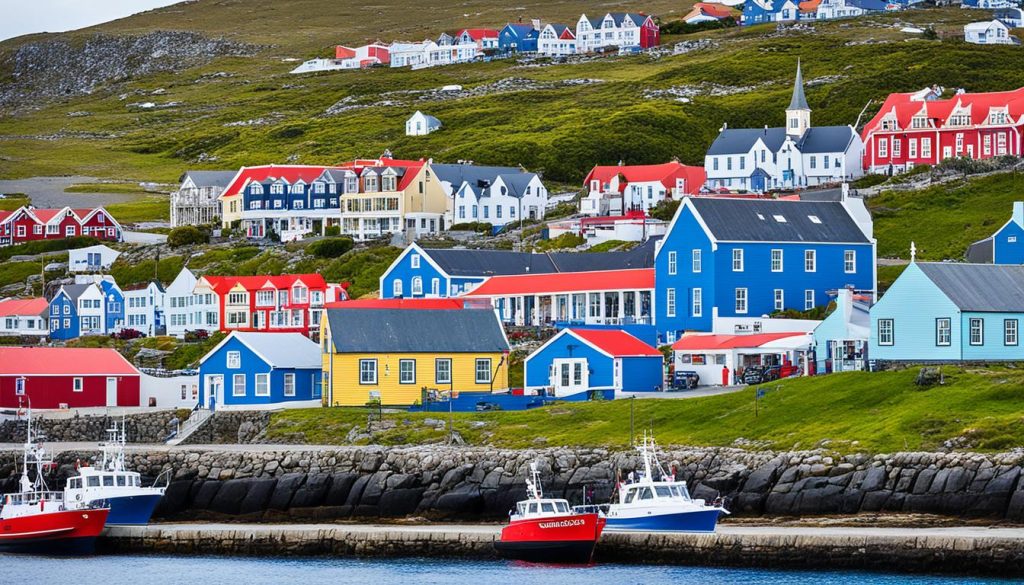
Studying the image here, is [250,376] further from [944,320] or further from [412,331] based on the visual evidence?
[944,320]

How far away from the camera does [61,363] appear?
81.7 m

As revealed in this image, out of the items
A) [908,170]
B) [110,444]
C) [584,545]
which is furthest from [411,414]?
[908,170]

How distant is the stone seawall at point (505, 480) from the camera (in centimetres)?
4772

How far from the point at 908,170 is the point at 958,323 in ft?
200

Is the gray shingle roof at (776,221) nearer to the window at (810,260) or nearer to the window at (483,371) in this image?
the window at (810,260)

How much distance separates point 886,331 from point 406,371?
799 inches

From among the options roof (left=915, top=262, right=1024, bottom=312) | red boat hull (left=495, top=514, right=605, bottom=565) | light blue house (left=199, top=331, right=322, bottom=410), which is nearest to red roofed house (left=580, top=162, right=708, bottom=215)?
light blue house (left=199, top=331, right=322, bottom=410)

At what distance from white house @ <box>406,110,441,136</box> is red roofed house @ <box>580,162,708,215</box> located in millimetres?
59597

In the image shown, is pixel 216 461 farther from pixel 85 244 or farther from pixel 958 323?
pixel 85 244

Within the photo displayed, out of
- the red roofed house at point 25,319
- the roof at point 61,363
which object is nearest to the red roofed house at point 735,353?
the roof at point 61,363

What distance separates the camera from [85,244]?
468ft

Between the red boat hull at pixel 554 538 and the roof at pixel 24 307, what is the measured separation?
72763mm

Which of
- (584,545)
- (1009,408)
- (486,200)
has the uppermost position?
(486,200)

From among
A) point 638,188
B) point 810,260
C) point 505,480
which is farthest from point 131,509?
point 638,188
